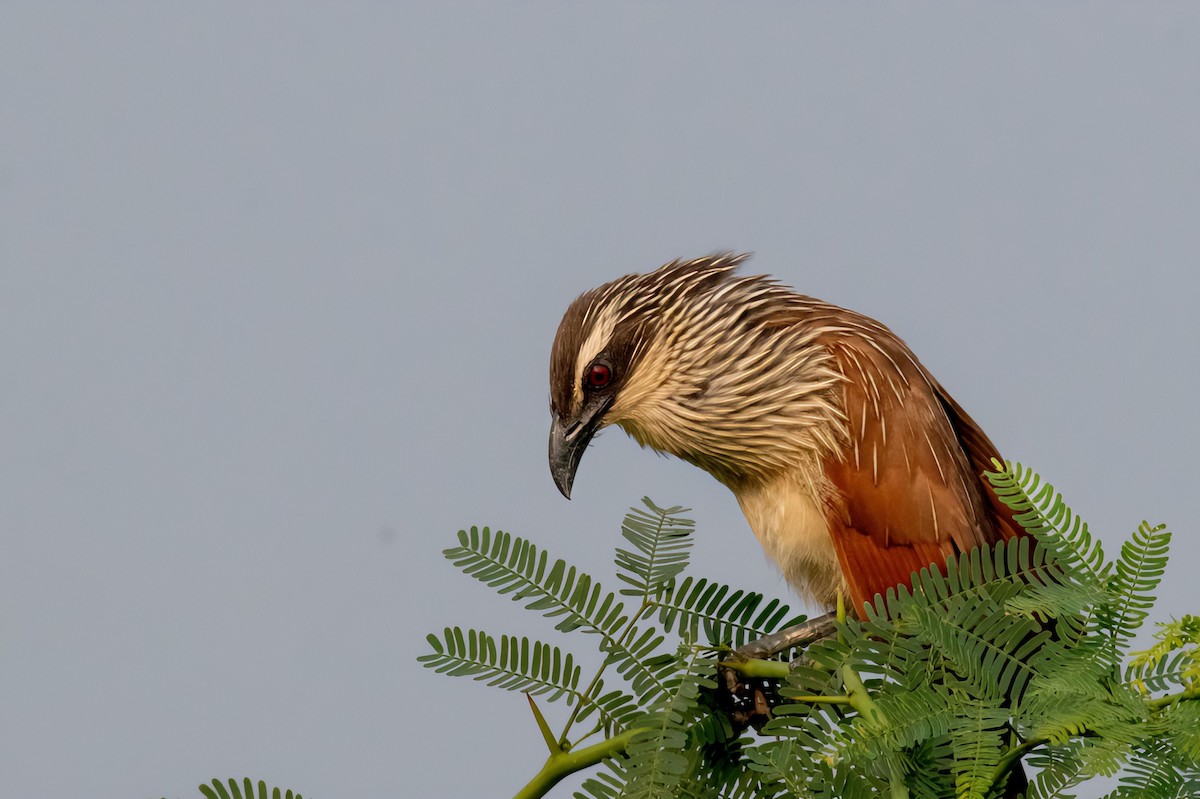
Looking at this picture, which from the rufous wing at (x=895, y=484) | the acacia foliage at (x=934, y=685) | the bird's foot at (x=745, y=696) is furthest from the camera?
the rufous wing at (x=895, y=484)

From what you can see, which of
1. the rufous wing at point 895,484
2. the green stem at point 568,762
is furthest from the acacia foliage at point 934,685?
the rufous wing at point 895,484

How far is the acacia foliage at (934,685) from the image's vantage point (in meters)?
1.39

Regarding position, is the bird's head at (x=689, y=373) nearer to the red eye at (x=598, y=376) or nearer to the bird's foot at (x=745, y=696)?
the red eye at (x=598, y=376)

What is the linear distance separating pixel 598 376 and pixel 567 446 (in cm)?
20

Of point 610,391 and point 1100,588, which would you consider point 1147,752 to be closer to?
point 1100,588

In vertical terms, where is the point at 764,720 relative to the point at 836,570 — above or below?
below

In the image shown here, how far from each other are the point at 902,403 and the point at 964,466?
0.24 m

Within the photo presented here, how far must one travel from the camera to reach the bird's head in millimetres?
3047

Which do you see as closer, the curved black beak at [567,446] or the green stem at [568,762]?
the green stem at [568,762]

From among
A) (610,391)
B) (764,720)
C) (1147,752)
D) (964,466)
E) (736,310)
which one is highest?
(736,310)

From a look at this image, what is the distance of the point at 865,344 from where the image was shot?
313cm

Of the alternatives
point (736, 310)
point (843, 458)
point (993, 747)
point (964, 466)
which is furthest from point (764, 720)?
point (736, 310)

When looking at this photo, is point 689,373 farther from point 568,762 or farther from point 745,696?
point 568,762

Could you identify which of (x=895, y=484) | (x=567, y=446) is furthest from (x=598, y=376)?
(x=895, y=484)
